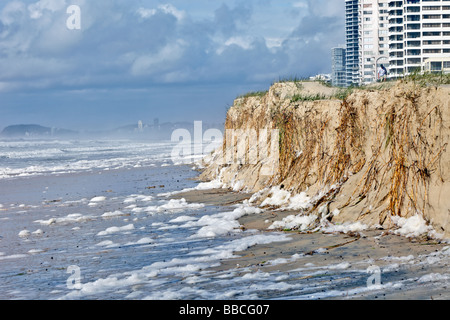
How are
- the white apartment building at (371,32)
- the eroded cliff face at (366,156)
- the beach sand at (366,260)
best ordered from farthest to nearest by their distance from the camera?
the white apartment building at (371,32), the eroded cliff face at (366,156), the beach sand at (366,260)

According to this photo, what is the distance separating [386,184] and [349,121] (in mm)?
2443

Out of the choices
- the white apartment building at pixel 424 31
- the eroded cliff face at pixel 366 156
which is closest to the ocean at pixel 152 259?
the eroded cliff face at pixel 366 156

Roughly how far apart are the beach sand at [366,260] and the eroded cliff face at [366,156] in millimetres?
796

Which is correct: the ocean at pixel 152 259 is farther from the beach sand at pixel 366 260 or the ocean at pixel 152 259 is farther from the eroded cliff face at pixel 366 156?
the eroded cliff face at pixel 366 156

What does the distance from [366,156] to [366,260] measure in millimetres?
4339

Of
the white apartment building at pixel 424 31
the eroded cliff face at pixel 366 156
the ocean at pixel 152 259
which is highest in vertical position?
the white apartment building at pixel 424 31

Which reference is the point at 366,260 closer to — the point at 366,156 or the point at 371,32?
the point at 366,156

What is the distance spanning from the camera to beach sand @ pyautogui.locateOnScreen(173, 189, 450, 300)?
680 cm

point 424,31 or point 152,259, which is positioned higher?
point 424,31

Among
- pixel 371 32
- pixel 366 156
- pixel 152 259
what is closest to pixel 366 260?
pixel 152 259

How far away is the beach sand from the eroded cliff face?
0.80 m

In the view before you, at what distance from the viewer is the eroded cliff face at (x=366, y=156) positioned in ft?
33.6

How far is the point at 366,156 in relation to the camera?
12.4 meters

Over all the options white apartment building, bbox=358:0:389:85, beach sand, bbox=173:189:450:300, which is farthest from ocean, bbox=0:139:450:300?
white apartment building, bbox=358:0:389:85
